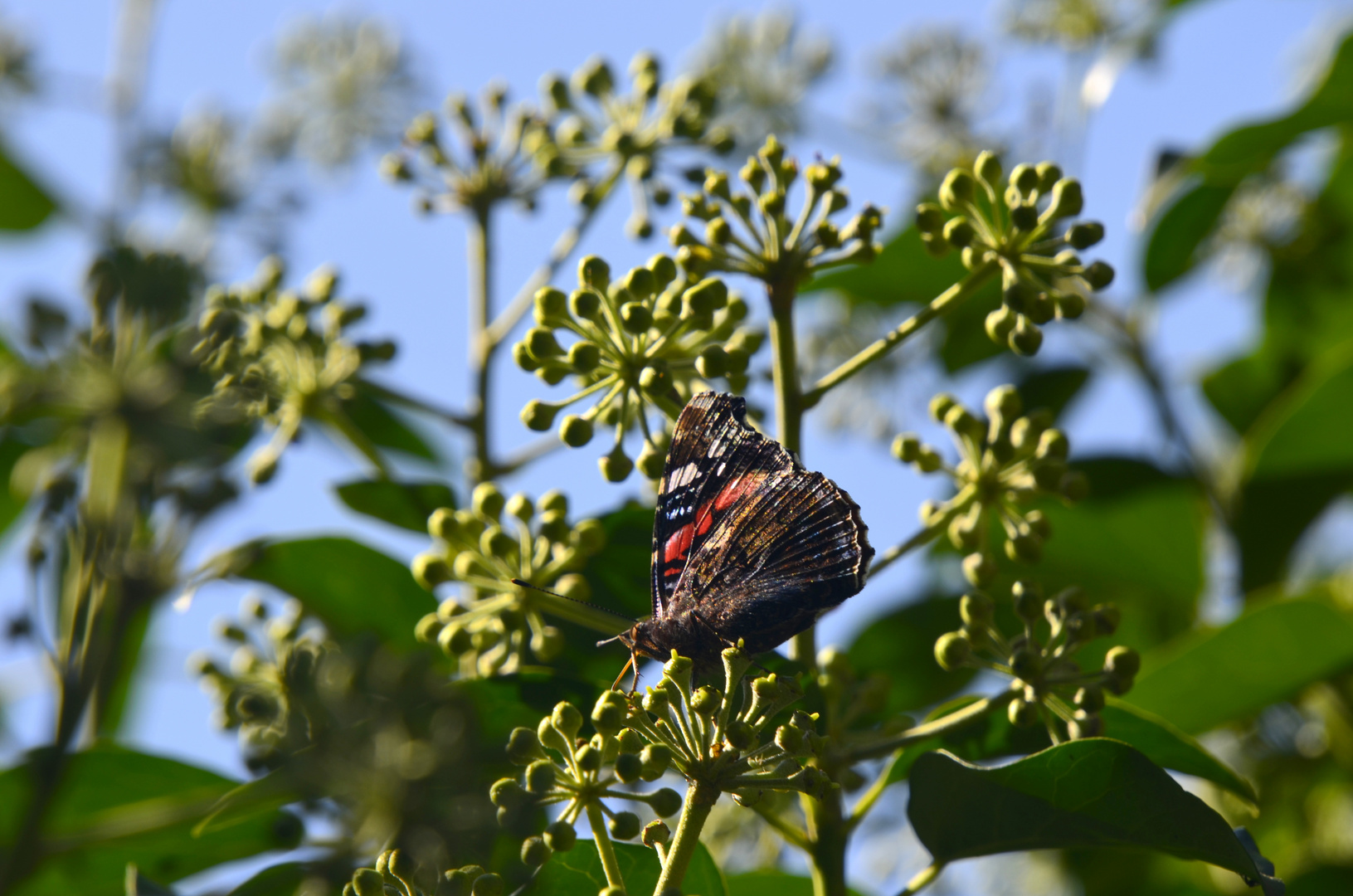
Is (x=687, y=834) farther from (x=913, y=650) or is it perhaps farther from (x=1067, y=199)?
(x=913, y=650)

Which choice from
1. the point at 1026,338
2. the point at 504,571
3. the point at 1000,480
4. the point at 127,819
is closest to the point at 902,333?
the point at 1026,338

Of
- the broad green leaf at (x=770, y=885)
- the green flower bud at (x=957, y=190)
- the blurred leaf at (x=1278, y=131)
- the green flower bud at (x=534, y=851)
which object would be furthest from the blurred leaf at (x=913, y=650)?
the green flower bud at (x=534, y=851)

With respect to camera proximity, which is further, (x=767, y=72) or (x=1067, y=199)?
(x=767, y=72)

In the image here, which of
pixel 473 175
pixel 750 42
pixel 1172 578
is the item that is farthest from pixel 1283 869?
pixel 750 42

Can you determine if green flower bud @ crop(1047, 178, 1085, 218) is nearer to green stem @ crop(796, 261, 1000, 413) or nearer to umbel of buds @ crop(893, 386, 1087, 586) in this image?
green stem @ crop(796, 261, 1000, 413)

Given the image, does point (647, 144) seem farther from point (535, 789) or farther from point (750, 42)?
point (750, 42)
